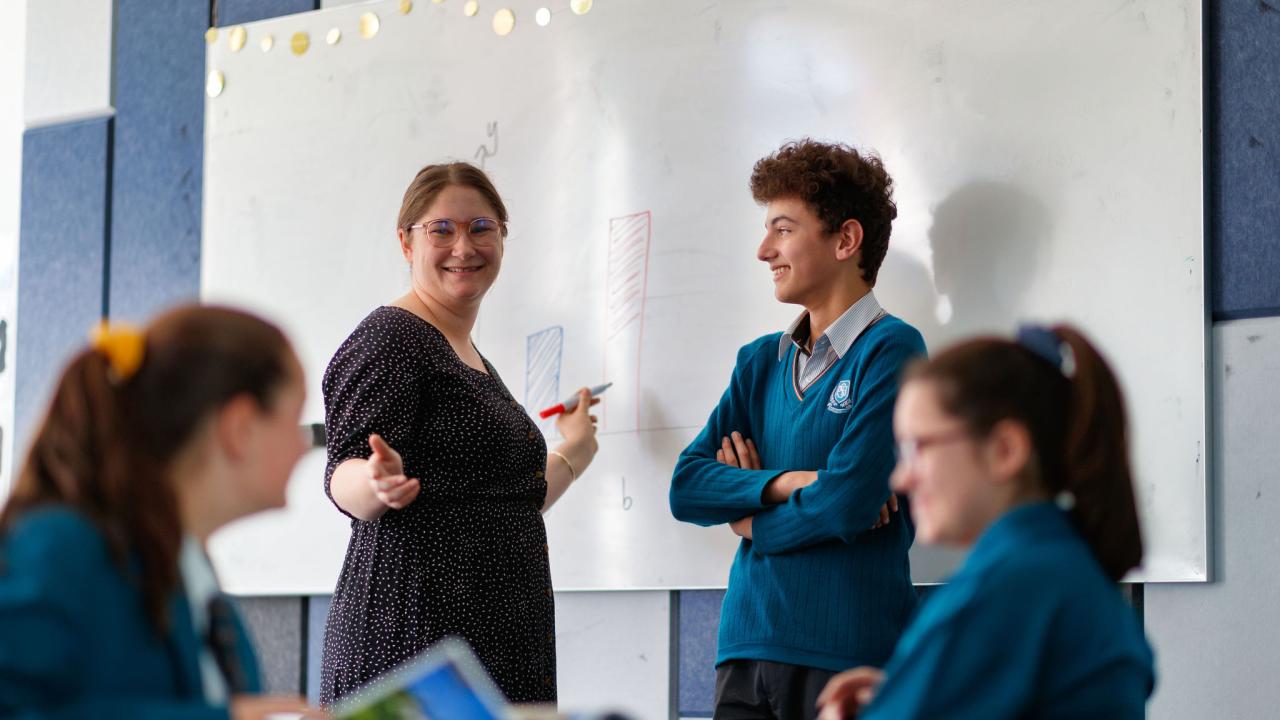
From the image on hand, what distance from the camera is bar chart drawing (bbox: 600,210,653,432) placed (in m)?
2.73

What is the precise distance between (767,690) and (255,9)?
2270mm

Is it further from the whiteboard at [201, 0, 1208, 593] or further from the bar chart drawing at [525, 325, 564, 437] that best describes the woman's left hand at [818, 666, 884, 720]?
the bar chart drawing at [525, 325, 564, 437]

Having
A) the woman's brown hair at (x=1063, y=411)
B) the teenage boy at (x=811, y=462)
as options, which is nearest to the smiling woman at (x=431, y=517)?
the teenage boy at (x=811, y=462)

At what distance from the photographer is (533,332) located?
9.43 feet

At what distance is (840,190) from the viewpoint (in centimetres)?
228

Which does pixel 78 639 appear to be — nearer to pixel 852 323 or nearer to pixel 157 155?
pixel 852 323

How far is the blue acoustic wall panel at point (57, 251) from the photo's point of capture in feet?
11.8

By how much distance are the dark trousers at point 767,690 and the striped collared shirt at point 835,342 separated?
0.45 m

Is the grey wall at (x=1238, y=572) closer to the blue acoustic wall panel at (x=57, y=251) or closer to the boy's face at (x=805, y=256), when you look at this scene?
the boy's face at (x=805, y=256)

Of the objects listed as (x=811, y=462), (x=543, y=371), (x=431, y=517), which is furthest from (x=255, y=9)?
(x=811, y=462)

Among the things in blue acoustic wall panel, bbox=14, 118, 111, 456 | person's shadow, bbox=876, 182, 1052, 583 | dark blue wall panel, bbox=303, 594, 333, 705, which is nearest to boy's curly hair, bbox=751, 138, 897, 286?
→ person's shadow, bbox=876, 182, 1052, 583

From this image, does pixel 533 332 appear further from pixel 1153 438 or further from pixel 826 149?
pixel 1153 438

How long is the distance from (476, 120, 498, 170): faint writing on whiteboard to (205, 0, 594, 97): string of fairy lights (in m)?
0.20

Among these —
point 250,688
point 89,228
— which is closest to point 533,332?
point 89,228
